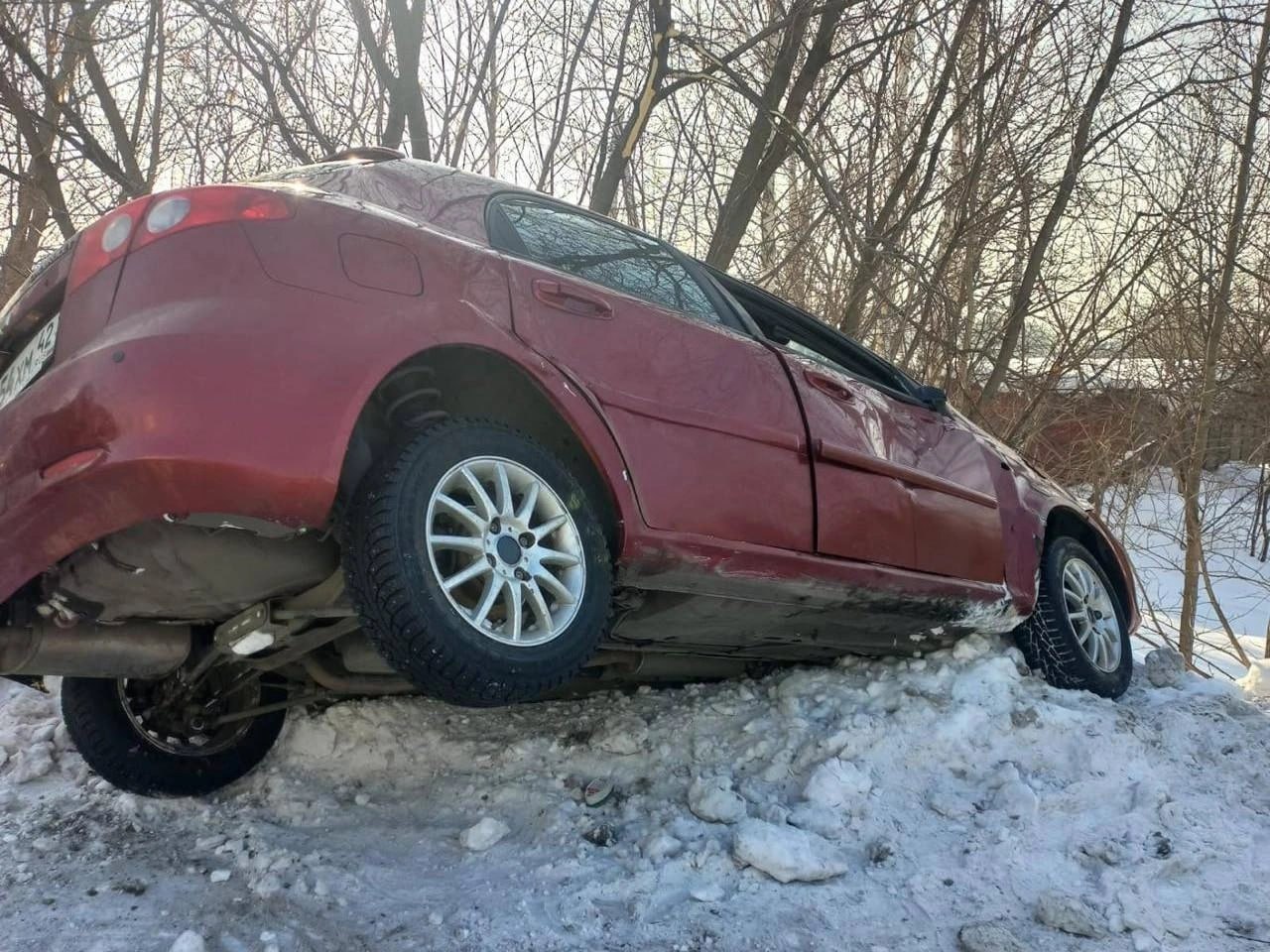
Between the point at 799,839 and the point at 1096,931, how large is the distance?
0.74 metres

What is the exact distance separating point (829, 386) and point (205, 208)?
207 centimetres

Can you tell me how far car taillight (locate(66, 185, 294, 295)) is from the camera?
205cm

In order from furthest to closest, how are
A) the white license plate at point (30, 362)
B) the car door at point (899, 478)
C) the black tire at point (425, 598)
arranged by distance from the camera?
the car door at point (899, 478)
the white license plate at point (30, 362)
the black tire at point (425, 598)

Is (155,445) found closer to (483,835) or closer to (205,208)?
(205,208)

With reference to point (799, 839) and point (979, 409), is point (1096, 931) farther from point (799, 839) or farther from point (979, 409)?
point (979, 409)

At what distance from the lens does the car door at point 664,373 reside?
8.09 ft

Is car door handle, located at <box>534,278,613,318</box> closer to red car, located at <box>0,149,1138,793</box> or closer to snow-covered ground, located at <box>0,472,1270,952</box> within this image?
red car, located at <box>0,149,1138,793</box>

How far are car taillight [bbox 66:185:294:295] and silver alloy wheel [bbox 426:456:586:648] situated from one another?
73 centimetres

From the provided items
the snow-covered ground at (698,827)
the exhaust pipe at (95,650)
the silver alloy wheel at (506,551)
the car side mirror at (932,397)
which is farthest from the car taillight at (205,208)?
the car side mirror at (932,397)

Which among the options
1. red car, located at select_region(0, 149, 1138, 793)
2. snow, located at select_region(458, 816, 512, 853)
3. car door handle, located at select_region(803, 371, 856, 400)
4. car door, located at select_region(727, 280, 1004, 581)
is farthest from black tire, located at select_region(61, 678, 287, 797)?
car door handle, located at select_region(803, 371, 856, 400)

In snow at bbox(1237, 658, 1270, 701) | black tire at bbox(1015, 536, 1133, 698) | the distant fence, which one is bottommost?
snow at bbox(1237, 658, 1270, 701)

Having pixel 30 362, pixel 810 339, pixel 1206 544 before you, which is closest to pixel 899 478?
pixel 810 339

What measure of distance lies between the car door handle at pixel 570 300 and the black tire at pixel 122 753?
1.90 m

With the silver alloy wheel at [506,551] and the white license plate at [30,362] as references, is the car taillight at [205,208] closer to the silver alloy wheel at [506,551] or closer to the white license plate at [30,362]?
the white license plate at [30,362]
